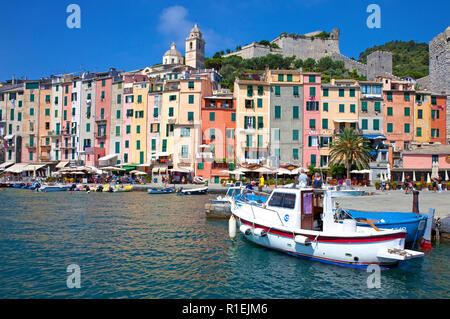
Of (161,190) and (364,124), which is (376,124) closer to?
(364,124)

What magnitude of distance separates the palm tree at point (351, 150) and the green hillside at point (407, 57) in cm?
5405

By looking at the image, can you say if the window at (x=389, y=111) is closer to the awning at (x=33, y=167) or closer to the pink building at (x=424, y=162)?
the pink building at (x=424, y=162)

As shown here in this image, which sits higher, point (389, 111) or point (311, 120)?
point (389, 111)

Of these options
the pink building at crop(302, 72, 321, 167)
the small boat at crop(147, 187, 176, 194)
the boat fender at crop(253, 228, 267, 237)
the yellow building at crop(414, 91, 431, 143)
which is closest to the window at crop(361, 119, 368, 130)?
the pink building at crop(302, 72, 321, 167)

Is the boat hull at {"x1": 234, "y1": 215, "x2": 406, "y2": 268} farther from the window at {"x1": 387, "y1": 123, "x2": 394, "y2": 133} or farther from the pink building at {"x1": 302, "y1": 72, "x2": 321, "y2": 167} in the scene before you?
the window at {"x1": 387, "y1": 123, "x2": 394, "y2": 133}

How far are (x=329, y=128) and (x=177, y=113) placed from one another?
22514 millimetres

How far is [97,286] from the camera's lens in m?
11.4

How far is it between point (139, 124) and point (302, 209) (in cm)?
4668

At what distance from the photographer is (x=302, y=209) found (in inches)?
583

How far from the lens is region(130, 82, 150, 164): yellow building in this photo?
57.0m

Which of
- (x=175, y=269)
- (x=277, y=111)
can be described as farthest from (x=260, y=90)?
(x=175, y=269)

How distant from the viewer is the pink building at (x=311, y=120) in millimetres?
51250

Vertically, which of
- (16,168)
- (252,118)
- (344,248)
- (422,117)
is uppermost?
(422,117)

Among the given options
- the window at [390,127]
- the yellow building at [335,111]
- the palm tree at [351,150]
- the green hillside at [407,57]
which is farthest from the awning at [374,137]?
the green hillside at [407,57]
